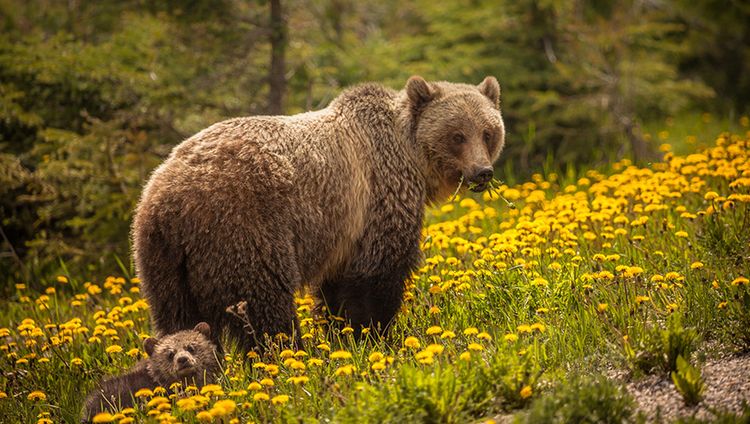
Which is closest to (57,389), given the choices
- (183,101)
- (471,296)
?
(471,296)

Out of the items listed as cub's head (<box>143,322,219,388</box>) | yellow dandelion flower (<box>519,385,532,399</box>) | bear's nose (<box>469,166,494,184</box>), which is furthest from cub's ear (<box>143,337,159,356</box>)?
bear's nose (<box>469,166,494,184</box>)

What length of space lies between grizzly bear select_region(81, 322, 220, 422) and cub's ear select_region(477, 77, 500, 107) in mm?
3207

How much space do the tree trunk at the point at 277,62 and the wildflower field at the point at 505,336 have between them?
285 cm

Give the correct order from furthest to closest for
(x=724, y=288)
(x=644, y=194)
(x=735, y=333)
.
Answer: (x=644, y=194), (x=724, y=288), (x=735, y=333)

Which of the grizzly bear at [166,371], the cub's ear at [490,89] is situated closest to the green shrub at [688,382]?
the grizzly bear at [166,371]

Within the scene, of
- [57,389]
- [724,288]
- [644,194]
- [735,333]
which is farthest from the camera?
[644,194]

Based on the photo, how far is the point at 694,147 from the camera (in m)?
10.7

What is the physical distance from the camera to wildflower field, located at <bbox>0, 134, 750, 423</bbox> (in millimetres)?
4445

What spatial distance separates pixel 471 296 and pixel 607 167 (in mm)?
5377

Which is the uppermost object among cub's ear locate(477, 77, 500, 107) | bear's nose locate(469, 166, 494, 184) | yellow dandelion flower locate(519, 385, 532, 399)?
cub's ear locate(477, 77, 500, 107)

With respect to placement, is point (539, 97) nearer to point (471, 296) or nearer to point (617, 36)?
point (617, 36)

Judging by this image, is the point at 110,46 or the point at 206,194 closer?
the point at 206,194

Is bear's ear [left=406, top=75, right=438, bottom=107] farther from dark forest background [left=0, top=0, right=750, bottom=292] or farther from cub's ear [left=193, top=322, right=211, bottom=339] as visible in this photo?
dark forest background [left=0, top=0, right=750, bottom=292]

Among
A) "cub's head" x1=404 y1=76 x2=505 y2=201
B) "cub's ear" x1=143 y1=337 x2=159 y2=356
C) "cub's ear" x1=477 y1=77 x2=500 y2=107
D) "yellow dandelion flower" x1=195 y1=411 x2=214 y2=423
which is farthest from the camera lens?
"cub's ear" x1=477 y1=77 x2=500 y2=107
